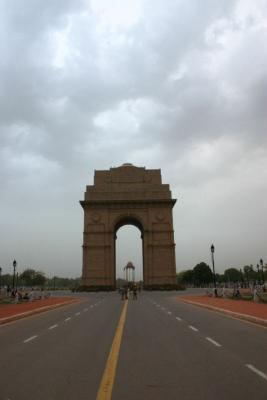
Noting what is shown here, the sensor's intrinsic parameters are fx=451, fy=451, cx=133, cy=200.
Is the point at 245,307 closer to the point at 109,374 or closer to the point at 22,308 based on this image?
the point at 22,308

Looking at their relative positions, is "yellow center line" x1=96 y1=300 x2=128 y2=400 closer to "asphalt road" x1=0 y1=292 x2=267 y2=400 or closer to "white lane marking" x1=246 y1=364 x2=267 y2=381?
"asphalt road" x1=0 y1=292 x2=267 y2=400

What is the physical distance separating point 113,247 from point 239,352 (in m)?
71.8

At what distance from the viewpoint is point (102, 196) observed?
84562mm

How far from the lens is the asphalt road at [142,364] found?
23.4 ft

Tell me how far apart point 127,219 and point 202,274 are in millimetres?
86383

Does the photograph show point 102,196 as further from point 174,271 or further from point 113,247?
point 174,271

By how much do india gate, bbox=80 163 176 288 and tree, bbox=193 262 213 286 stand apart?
8427 centimetres

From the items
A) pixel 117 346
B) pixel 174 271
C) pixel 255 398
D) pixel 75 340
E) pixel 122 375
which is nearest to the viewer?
pixel 255 398

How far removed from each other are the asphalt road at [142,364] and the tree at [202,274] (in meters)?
153

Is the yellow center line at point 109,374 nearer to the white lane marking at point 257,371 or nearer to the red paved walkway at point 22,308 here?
the white lane marking at point 257,371

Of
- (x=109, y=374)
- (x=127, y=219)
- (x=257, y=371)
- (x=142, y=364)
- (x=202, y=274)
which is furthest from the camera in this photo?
(x=202, y=274)

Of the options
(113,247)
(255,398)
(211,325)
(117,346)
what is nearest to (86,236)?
(113,247)

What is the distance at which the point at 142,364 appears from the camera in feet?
31.4

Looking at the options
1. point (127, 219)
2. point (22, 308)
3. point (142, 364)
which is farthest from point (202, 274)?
point (142, 364)
